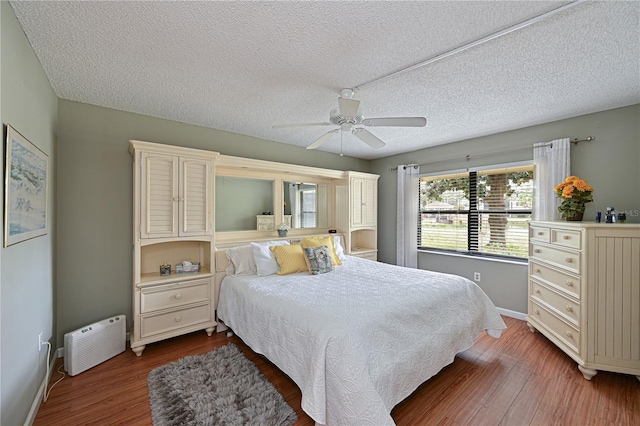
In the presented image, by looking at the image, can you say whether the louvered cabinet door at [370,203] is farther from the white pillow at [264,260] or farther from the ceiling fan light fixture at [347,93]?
the ceiling fan light fixture at [347,93]

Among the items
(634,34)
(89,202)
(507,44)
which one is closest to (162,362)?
(89,202)

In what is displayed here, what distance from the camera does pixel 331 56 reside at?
183cm

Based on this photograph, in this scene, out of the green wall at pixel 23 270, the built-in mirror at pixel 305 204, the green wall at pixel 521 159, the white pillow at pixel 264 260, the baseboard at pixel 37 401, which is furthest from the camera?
the built-in mirror at pixel 305 204

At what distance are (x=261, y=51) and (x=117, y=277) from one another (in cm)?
274

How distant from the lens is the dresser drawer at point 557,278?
2.38 m

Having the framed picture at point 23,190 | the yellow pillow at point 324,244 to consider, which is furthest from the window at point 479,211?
the framed picture at point 23,190

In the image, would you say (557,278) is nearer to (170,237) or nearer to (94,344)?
(170,237)

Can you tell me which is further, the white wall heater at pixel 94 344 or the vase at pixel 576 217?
the vase at pixel 576 217

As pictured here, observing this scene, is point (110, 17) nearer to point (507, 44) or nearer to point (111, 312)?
point (507, 44)

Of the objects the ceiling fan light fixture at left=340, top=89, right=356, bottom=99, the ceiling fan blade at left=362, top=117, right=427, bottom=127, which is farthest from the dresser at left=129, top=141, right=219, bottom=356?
the ceiling fan blade at left=362, top=117, right=427, bottom=127


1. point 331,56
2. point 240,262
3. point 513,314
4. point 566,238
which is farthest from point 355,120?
point 513,314

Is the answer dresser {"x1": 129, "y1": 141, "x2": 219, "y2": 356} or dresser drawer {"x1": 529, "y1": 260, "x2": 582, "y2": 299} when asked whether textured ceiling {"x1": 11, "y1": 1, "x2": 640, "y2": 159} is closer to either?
dresser {"x1": 129, "y1": 141, "x2": 219, "y2": 356}

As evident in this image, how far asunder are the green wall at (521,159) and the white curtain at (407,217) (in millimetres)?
182

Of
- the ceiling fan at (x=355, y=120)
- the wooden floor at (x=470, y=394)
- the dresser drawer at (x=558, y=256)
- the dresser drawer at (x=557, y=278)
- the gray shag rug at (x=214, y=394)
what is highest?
the ceiling fan at (x=355, y=120)
